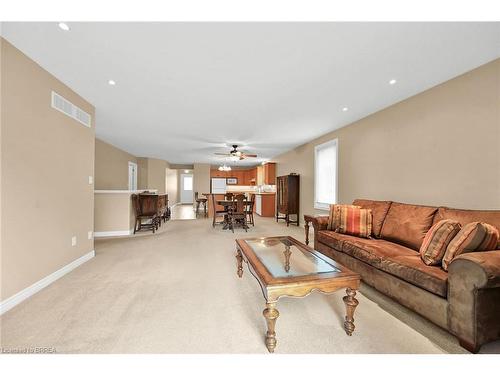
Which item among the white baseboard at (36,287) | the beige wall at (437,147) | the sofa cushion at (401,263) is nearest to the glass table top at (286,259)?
the sofa cushion at (401,263)

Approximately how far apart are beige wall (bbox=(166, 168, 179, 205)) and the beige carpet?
26.6ft

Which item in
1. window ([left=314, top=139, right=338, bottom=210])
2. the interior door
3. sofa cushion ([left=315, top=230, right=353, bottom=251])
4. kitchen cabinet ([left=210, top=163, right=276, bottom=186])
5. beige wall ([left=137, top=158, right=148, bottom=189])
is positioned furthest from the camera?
the interior door

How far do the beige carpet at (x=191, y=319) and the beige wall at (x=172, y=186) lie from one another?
8.10 meters

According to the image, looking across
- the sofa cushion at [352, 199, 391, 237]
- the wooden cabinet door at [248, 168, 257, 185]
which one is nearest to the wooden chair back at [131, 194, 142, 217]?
the sofa cushion at [352, 199, 391, 237]

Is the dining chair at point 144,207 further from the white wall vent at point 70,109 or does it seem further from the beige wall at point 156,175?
the beige wall at point 156,175

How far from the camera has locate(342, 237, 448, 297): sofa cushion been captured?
1496 mm

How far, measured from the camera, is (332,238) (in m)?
2.69

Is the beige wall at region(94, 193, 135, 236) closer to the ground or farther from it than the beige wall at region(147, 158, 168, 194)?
closer to the ground

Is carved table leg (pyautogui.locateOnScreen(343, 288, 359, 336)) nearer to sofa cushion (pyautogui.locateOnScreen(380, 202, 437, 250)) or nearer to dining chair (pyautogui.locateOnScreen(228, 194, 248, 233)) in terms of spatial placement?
sofa cushion (pyautogui.locateOnScreen(380, 202, 437, 250))

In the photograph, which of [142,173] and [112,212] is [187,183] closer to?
[142,173]

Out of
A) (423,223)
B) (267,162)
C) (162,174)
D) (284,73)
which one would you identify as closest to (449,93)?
(423,223)

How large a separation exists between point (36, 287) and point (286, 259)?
2653 mm

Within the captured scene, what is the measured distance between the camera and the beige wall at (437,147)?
6.66ft

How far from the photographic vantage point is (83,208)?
9.68 ft
